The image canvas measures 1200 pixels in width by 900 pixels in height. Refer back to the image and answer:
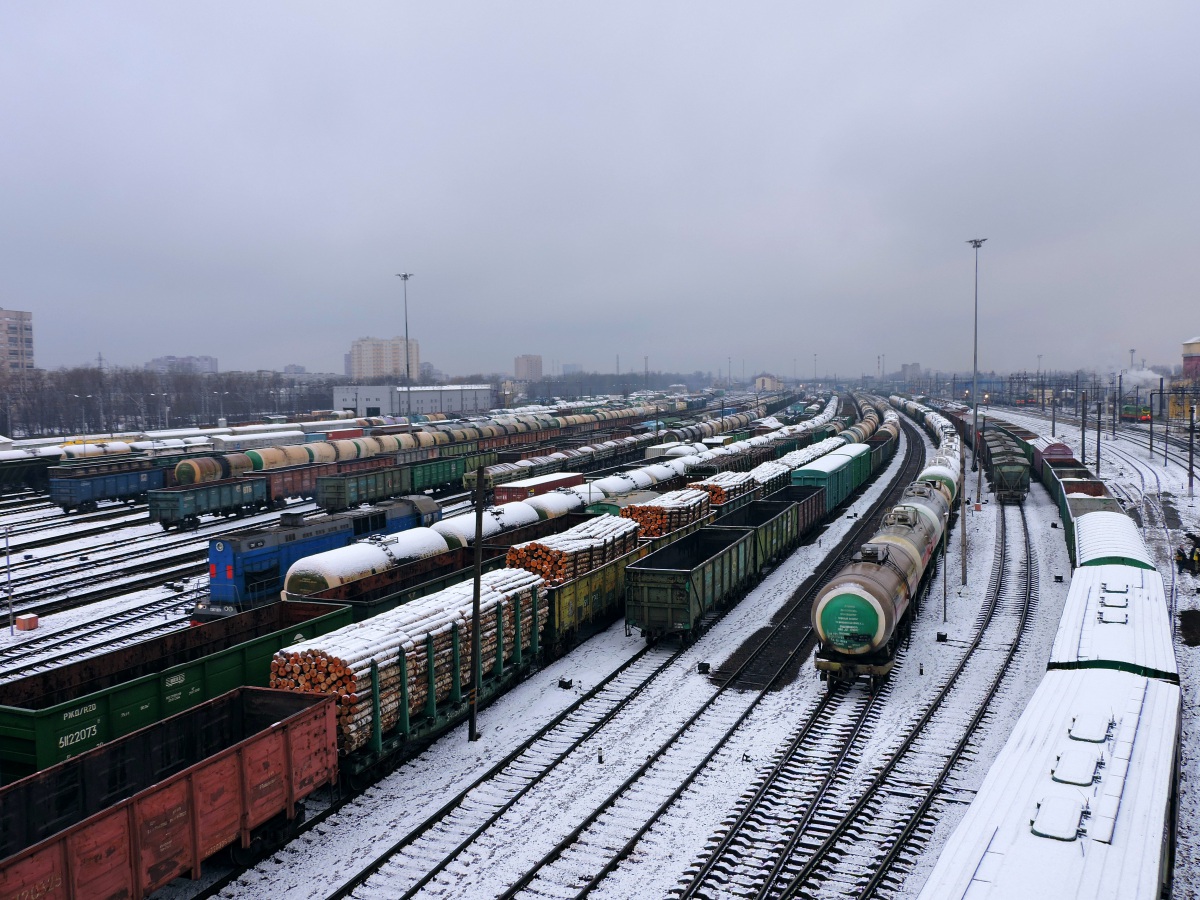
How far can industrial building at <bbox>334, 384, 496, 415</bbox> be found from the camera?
145625 millimetres

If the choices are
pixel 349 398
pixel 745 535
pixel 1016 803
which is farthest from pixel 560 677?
pixel 349 398

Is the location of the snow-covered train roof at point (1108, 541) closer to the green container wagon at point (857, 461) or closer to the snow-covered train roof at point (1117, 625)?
the snow-covered train roof at point (1117, 625)

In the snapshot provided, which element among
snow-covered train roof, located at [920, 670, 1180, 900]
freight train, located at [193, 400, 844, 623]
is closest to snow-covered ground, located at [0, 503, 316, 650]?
freight train, located at [193, 400, 844, 623]

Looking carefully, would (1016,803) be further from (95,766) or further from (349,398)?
(349,398)

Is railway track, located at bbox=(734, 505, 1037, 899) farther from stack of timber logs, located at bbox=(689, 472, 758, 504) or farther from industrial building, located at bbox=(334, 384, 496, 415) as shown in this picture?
industrial building, located at bbox=(334, 384, 496, 415)

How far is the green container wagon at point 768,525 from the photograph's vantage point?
29475mm

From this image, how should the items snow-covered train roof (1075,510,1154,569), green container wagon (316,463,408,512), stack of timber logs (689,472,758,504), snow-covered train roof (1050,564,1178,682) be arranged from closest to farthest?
snow-covered train roof (1050,564,1178,682) < snow-covered train roof (1075,510,1154,569) < stack of timber logs (689,472,758,504) < green container wagon (316,463,408,512)

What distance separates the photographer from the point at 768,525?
3005 centimetres

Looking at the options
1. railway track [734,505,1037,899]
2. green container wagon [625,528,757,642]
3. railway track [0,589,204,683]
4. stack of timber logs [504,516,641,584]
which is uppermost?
stack of timber logs [504,516,641,584]

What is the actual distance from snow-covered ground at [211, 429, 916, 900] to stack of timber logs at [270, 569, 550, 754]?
1.09 m

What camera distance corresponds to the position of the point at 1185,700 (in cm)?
1836

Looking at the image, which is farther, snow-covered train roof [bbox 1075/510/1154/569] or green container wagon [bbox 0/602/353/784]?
snow-covered train roof [bbox 1075/510/1154/569]

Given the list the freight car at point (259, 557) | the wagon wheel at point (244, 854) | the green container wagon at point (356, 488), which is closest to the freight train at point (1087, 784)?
the wagon wheel at point (244, 854)

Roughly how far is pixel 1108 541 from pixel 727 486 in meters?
14.5
